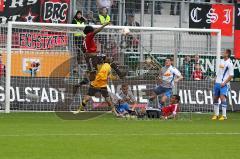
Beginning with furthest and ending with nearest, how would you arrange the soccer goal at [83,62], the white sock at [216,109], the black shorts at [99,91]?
the soccer goal at [83,62] < the white sock at [216,109] < the black shorts at [99,91]

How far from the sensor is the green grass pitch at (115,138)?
13852mm

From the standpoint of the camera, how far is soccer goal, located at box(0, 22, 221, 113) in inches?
1046

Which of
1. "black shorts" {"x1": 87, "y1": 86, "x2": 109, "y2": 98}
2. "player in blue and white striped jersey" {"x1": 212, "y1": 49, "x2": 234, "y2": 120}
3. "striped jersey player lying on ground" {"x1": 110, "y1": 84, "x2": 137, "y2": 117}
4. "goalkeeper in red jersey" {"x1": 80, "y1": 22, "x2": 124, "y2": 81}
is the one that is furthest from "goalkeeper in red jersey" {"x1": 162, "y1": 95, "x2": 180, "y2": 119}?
"goalkeeper in red jersey" {"x1": 80, "y1": 22, "x2": 124, "y2": 81}

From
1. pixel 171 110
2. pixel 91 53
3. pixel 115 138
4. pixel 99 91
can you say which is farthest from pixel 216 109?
pixel 115 138

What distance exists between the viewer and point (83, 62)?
88.2 feet

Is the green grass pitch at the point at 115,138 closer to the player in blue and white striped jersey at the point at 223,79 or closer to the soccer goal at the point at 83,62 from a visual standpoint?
the player in blue and white striped jersey at the point at 223,79

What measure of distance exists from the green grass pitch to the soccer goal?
246 cm

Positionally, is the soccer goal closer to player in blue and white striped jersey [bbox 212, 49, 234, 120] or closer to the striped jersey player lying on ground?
the striped jersey player lying on ground

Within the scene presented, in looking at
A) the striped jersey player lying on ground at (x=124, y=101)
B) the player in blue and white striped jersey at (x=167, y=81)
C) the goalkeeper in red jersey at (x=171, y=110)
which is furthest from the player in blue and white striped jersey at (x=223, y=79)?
the striped jersey player lying on ground at (x=124, y=101)

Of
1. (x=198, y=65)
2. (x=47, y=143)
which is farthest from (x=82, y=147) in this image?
(x=198, y=65)

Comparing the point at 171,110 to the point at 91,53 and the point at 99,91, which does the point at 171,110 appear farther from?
the point at 91,53

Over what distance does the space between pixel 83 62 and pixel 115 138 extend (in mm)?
10114

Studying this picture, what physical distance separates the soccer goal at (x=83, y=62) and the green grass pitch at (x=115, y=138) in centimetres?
246

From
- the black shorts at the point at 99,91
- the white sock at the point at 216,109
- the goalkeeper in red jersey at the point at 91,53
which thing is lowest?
the white sock at the point at 216,109
